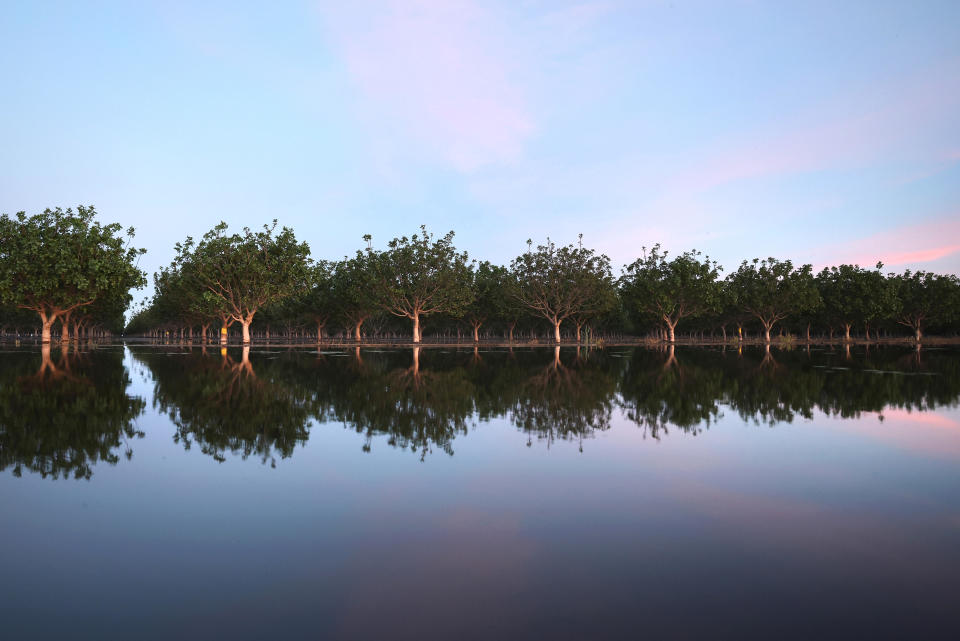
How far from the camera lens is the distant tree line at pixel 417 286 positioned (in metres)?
59.1

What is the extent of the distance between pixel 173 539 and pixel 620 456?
768 centimetres

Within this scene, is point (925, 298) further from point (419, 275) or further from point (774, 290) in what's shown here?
point (419, 275)

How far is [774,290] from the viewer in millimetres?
92125

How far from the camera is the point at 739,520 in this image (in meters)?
7.06

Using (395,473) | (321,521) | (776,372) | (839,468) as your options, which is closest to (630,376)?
(776,372)

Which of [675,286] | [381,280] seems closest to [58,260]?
[381,280]

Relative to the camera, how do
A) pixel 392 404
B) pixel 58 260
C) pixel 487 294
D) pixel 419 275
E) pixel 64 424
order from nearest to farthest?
pixel 64 424 < pixel 392 404 < pixel 58 260 < pixel 419 275 < pixel 487 294

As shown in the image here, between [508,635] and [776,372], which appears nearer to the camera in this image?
[508,635]

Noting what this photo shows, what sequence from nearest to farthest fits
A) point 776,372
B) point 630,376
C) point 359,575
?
point 359,575
point 630,376
point 776,372

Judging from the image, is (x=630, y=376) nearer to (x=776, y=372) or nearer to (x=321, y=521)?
(x=776, y=372)

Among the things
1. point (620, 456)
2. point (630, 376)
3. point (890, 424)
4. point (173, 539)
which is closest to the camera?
point (173, 539)

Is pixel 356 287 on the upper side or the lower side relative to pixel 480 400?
upper

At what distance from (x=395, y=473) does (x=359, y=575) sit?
3.92 metres

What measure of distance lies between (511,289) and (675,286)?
2602 cm
